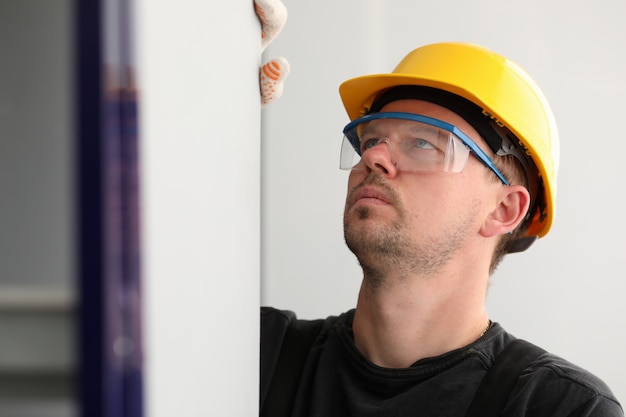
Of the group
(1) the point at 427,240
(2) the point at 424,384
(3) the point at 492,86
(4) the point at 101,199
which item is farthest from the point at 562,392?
(4) the point at 101,199

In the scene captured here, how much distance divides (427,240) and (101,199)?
1.31 m

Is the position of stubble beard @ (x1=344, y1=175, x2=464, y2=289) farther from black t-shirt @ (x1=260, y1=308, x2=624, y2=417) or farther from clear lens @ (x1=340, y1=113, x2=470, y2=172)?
black t-shirt @ (x1=260, y1=308, x2=624, y2=417)

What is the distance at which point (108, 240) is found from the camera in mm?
350

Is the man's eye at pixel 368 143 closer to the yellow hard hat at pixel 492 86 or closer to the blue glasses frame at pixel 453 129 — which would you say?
the blue glasses frame at pixel 453 129

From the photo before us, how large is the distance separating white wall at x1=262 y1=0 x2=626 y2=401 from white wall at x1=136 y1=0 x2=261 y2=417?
1.49 meters

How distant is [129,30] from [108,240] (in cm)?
13

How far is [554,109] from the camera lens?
2.46 meters

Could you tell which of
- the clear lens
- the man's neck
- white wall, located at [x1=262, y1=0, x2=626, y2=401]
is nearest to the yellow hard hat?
the clear lens

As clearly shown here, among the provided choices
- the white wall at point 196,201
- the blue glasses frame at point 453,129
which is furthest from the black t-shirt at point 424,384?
the white wall at point 196,201

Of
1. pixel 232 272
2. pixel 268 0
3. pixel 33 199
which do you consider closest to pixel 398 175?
pixel 268 0

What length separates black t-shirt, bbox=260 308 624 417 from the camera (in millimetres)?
1359

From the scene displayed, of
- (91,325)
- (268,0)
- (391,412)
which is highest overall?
(268,0)

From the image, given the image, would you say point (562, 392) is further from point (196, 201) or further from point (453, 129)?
point (196, 201)

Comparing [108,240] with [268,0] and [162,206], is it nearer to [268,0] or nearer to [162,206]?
[162,206]
